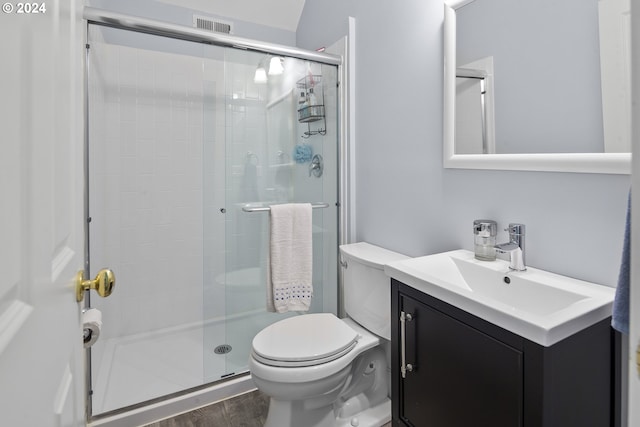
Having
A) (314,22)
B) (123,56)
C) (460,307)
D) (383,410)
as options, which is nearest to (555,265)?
(460,307)

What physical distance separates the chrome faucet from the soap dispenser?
91mm

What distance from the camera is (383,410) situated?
1729mm

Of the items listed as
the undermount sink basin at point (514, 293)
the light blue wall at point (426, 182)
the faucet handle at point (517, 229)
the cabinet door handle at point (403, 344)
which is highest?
the light blue wall at point (426, 182)

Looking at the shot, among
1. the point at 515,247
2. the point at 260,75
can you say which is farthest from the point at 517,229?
the point at 260,75

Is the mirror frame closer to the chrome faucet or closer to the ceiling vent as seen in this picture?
the chrome faucet

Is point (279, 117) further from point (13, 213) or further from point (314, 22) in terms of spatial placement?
point (13, 213)

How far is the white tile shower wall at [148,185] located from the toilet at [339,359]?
95 cm

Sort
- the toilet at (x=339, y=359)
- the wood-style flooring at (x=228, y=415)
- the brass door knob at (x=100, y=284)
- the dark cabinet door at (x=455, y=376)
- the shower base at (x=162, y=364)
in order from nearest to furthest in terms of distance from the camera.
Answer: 1. the brass door knob at (x=100, y=284)
2. the dark cabinet door at (x=455, y=376)
3. the toilet at (x=339, y=359)
4. the wood-style flooring at (x=228, y=415)
5. the shower base at (x=162, y=364)

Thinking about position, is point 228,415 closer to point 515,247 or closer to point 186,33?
point 515,247

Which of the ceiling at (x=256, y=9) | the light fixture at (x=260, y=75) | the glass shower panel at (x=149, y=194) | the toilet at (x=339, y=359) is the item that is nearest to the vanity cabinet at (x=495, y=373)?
the toilet at (x=339, y=359)

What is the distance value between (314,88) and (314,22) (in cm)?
71

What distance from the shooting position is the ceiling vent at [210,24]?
8.31ft

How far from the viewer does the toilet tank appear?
159cm

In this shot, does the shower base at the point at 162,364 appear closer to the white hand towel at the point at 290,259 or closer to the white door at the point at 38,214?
the white hand towel at the point at 290,259
